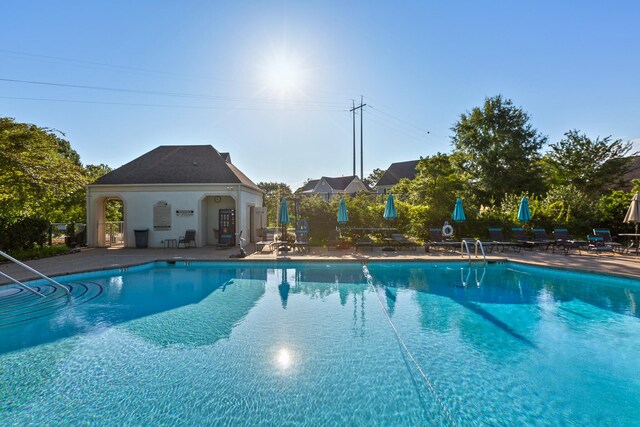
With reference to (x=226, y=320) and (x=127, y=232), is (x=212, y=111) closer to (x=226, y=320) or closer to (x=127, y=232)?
(x=127, y=232)

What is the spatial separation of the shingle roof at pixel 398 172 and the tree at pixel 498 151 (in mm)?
18711

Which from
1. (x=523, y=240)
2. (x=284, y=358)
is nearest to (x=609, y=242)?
(x=523, y=240)

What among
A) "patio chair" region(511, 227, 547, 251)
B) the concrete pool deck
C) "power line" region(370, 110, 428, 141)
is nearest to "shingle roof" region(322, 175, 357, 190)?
"power line" region(370, 110, 428, 141)

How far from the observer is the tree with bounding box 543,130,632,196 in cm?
2284

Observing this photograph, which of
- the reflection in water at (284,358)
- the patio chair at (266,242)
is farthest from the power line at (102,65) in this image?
the reflection in water at (284,358)

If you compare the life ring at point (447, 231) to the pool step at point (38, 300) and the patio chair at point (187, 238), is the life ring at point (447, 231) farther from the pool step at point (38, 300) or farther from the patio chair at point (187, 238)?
the pool step at point (38, 300)

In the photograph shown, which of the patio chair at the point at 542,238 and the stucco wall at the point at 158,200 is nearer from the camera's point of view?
the patio chair at the point at 542,238

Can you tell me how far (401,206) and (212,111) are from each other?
12.1 m

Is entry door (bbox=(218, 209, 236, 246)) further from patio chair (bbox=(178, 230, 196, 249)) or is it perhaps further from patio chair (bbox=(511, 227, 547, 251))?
patio chair (bbox=(511, 227, 547, 251))

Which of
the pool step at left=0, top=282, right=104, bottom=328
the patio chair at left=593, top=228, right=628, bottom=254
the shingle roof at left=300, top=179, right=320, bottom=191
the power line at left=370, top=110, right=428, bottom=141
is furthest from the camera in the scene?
the shingle roof at left=300, top=179, right=320, bottom=191

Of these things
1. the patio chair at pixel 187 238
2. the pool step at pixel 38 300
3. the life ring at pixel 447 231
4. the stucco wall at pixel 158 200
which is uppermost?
the stucco wall at pixel 158 200

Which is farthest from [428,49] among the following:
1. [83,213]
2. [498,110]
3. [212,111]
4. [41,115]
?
[83,213]

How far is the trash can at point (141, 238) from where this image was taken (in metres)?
15.4

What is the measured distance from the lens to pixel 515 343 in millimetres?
5277
